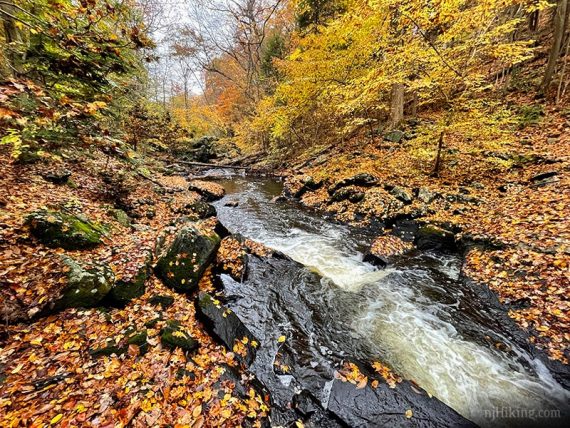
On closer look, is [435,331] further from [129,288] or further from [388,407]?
[129,288]

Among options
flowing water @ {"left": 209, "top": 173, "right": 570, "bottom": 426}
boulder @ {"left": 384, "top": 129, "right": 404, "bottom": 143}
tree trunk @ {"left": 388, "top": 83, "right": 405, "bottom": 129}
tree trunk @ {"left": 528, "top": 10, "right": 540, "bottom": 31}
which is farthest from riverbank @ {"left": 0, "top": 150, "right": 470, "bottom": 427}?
tree trunk @ {"left": 528, "top": 10, "right": 540, "bottom": 31}

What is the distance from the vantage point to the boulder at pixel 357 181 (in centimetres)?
1073

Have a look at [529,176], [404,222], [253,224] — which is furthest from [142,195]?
[529,176]

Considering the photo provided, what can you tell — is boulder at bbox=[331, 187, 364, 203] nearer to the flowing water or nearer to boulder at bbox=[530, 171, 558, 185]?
the flowing water

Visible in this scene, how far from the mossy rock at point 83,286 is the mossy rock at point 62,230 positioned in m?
0.68

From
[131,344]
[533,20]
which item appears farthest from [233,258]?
[533,20]

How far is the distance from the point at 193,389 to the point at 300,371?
5.36 feet

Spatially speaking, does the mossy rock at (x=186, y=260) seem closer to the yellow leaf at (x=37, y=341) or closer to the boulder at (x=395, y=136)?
the yellow leaf at (x=37, y=341)

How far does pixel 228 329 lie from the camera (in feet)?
14.0

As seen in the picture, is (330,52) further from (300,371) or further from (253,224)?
(300,371)

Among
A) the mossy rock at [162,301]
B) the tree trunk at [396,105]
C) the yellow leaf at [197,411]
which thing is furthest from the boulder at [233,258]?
the tree trunk at [396,105]

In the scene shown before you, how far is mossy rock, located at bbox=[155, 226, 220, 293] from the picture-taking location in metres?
5.20

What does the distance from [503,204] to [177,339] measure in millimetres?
8964

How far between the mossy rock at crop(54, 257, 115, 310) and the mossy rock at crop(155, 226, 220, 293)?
3.51 ft
